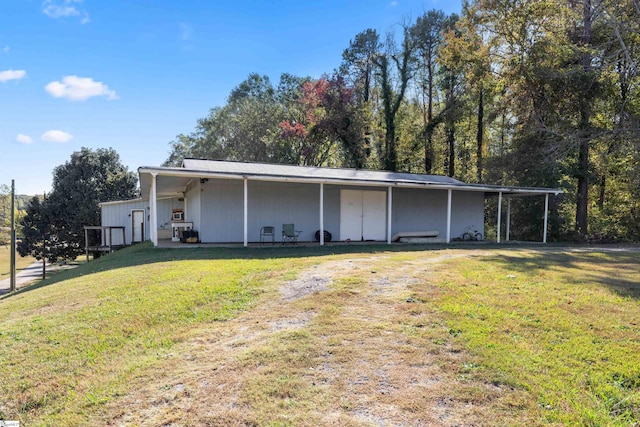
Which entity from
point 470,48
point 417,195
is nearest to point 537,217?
point 417,195

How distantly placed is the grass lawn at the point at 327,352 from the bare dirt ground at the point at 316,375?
1 centimetres

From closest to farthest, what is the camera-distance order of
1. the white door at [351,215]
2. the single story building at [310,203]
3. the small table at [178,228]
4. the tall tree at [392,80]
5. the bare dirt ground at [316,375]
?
the bare dirt ground at [316,375], the single story building at [310,203], the small table at [178,228], the white door at [351,215], the tall tree at [392,80]

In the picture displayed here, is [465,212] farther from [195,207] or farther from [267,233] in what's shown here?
[195,207]

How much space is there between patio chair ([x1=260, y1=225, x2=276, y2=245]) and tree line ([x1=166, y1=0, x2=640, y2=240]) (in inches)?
534

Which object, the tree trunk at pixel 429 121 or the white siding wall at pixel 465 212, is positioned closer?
the white siding wall at pixel 465 212

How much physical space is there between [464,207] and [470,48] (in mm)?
10210

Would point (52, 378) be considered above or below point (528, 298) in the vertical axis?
below

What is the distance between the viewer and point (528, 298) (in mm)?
4984

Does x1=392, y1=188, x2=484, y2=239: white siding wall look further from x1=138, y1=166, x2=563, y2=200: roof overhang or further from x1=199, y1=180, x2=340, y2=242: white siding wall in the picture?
x1=199, y1=180, x2=340, y2=242: white siding wall

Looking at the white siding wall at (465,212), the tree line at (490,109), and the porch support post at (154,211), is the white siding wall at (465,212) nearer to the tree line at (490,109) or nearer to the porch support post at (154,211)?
the tree line at (490,109)

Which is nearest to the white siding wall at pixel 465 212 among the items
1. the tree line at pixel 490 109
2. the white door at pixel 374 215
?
the white door at pixel 374 215

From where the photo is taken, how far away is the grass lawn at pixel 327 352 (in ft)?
8.56

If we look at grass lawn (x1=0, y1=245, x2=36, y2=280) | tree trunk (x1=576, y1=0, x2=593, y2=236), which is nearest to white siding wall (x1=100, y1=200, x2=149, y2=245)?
grass lawn (x1=0, y1=245, x2=36, y2=280)

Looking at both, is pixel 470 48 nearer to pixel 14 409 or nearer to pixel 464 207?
pixel 464 207
